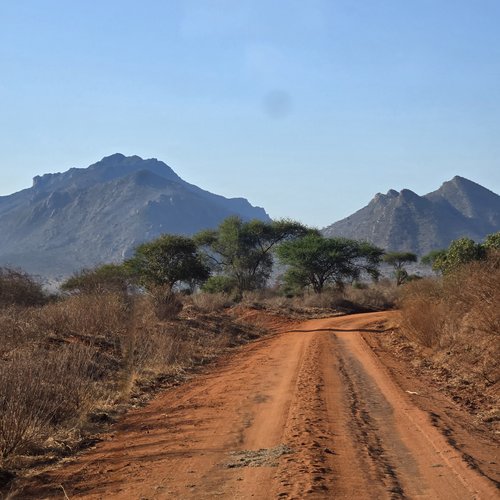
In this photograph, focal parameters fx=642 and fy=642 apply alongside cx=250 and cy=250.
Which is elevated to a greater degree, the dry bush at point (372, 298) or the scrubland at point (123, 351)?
the scrubland at point (123, 351)

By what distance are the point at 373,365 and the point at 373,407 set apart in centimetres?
594

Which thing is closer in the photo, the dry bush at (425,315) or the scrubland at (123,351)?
the scrubland at (123,351)

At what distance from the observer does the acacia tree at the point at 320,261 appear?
56.8 metres

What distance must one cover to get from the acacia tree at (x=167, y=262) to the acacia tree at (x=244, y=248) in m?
17.1

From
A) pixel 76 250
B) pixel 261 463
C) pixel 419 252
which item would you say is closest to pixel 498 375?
pixel 261 463

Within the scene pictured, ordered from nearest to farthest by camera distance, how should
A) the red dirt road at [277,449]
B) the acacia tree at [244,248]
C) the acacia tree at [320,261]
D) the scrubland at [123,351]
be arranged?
the red dirt road at [277,449] < the scrubland at [123,351] < the acacia tree at [320,261] < the acacia tree at [244,248]

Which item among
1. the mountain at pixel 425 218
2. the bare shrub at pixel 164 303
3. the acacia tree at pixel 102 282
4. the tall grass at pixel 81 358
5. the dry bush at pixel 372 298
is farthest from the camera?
the mountain at pixel 425 218

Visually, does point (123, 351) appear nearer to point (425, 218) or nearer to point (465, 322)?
point (465, 322)

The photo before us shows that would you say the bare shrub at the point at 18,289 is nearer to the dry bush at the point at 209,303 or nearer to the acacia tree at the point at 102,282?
the acacia tree at the point at 102,282

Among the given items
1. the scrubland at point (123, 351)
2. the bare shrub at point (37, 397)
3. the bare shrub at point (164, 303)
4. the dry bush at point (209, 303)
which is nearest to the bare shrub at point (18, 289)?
the scrubland at point (123, 351)

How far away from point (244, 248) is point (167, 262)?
21406 mm

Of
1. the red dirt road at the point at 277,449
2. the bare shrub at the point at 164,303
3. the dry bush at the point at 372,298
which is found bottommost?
the dry bush at the point at 372,298

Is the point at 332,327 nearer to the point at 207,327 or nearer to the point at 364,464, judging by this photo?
the point at 207,327

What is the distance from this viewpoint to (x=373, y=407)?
37.7ft
